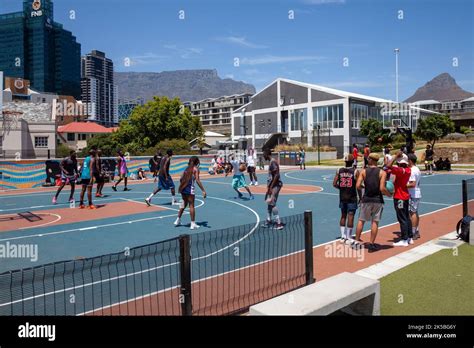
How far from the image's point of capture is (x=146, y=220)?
1238cm

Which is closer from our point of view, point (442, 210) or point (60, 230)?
point (60, 230)

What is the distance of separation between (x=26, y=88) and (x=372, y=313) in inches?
4579

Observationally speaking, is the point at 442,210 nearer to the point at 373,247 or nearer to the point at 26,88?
the point at 373,247

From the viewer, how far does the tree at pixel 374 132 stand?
55031 millimetres

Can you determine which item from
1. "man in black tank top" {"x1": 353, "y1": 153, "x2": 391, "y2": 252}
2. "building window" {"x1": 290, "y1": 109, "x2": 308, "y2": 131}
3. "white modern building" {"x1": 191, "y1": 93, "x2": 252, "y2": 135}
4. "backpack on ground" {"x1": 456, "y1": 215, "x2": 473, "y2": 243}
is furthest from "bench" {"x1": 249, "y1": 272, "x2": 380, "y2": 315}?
"white modern building" {"x1": 191, "y1": 93, "x2": 252, "y2": 135}

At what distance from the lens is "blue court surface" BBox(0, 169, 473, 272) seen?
9.16 meters

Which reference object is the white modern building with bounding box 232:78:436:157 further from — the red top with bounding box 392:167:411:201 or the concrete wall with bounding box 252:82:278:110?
the red top with bounding box 392:167:411:201

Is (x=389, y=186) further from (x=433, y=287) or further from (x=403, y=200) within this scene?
(x=433, y=287)

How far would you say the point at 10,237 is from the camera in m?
10.3

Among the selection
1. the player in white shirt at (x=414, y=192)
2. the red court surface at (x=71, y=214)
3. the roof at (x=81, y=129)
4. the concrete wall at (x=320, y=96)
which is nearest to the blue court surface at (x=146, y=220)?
the red court surface at (x=71, y=214)

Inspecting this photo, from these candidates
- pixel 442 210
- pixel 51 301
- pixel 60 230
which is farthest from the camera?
pixel 442 210

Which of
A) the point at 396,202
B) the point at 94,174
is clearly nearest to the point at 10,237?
the point at 94,174

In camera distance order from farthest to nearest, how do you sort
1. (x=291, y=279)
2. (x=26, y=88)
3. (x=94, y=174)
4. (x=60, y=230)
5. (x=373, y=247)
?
(x=26, y=88) → (x=94, y=174) → (x=60, y=230) → (x=373, y=247) → (x=291, y=279)
